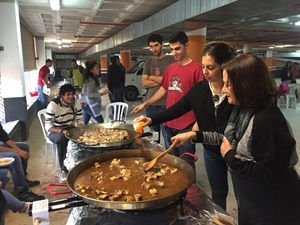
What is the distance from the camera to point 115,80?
19.4 ft

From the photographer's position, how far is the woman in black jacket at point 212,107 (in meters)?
1.48

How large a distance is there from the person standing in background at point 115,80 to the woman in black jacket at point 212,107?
14.0 feet

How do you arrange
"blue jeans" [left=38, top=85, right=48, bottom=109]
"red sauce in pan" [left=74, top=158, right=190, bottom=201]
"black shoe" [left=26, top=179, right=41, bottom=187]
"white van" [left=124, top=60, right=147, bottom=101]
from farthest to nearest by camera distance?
"white van" [left=124, top=60, right=147, bottom=101], "blue jeans" [left=38, top=85, right=48, bottom=109], "black shoe" [left=26, top=179, right=41, bottom=187], "red sauce in pan" [left=74, top=158, right=190, bottom=201]

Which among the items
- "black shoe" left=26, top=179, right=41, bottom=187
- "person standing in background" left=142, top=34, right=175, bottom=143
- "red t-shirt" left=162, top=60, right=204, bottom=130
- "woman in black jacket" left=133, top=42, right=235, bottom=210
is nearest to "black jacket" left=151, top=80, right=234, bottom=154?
"woman in black jacket" left=133, top=42, right=235, bottom=210

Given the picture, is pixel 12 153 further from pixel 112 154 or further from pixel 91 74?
pixel 91 74

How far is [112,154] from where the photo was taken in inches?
60.4

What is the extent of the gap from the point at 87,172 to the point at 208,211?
642mm

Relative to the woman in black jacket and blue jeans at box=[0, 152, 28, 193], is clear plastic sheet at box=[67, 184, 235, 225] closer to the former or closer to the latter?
the woman in black jacket

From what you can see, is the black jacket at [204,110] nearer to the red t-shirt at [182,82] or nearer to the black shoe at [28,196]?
the red t-shirt at [182,82]

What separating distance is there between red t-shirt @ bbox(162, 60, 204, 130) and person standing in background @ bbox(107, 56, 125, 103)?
3814 millimetres

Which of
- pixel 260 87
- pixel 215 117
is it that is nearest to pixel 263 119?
pixel 260 87

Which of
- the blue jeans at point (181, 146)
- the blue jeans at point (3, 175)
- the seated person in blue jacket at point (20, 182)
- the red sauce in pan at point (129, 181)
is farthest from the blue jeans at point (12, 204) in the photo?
the blue jeans at point (181, 146)

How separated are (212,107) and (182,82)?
533 millimetres

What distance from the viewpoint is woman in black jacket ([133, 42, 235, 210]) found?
1479 mm
